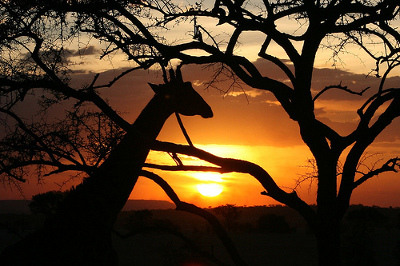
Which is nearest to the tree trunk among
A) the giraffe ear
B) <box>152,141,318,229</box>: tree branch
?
<box>152,141,318,229</box>: tree branch

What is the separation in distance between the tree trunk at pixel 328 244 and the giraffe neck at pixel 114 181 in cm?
255

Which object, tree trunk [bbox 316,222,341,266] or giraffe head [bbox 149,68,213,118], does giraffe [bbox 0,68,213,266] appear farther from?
tree trunk [bbox 316,222,341,266]

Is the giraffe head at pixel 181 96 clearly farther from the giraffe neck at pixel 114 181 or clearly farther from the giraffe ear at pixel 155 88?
the giraffe neck at pixel 114 181

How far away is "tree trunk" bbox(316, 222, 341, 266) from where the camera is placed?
6574 mm

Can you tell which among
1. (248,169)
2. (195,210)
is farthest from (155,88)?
(195,210)

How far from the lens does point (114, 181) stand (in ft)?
20.4

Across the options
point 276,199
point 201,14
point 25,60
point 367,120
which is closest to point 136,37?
point 201,14

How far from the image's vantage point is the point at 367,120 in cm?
682

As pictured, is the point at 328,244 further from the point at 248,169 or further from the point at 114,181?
the point at 114,181

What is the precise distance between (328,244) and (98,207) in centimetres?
302

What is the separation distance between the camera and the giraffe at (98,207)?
5797 millimetres

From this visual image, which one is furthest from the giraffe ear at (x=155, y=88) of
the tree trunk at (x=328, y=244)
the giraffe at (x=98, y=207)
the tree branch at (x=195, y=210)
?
the tree trunk at (x=328, y=244)

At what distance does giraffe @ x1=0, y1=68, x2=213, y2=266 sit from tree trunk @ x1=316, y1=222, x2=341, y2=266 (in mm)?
2547

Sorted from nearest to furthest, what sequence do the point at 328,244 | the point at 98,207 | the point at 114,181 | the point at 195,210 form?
the point at 98,207, the point at 114,181, the point at 328,244, the point at 195,210
